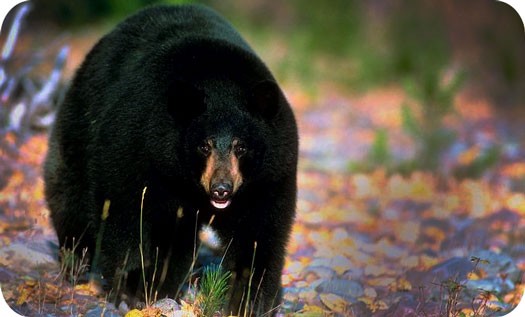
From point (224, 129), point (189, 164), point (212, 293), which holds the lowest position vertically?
point (212, 293)

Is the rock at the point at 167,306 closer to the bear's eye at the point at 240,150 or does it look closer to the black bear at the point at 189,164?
the black bear at the point at 189,164

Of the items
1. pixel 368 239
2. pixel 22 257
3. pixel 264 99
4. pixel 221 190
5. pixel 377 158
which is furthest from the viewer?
pixel 377 158

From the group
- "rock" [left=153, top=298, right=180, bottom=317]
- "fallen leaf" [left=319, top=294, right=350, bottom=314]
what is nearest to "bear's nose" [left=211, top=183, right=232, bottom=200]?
"rock" [left=153, top=298, right=180, bottom=317]

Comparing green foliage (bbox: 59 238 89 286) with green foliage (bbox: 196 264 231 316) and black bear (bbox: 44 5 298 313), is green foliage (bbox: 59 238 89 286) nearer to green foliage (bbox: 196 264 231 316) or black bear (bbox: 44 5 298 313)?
black bear (bbox: 44 5 298 313)

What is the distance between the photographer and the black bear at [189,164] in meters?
3.81

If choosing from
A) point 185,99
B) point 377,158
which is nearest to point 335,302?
point 185,99

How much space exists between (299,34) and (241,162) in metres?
9.57

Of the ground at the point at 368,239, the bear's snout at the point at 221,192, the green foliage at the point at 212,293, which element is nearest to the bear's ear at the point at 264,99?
the bear's snout at the point at 221,192

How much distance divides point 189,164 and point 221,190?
0.27 metres

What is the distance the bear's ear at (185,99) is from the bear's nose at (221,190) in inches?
14.7

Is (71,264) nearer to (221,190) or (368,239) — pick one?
(221,190)

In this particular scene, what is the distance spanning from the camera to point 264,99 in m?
3.85

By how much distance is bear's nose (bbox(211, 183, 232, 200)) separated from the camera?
11.9 feet

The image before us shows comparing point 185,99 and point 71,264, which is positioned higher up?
point 185,99
